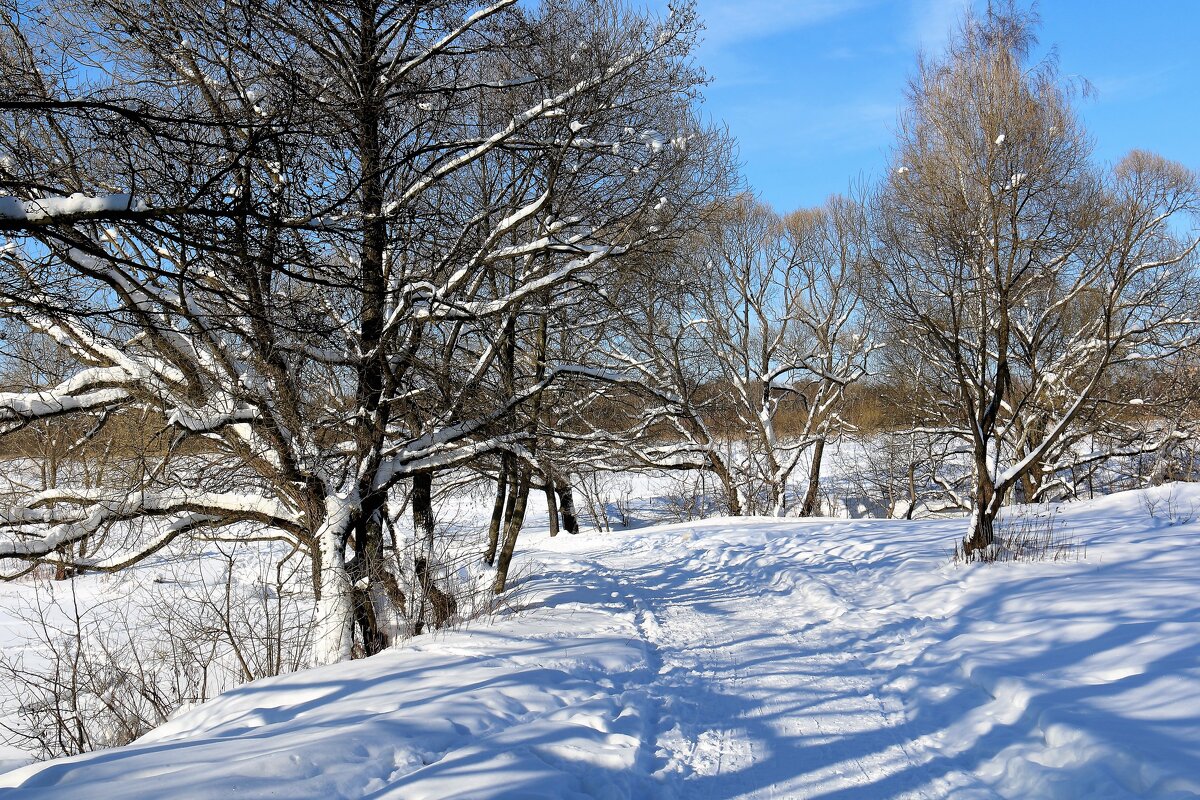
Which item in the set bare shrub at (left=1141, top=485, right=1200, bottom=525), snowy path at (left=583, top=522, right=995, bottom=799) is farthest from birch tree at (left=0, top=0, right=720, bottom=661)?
bare shrub at (left=1141, top=485, right=1200, bottom=525)

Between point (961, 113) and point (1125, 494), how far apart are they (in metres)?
7.85

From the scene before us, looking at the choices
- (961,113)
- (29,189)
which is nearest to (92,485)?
(29,189)

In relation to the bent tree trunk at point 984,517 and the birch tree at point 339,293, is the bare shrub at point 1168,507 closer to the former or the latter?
the bent tree trunk at point 984,517

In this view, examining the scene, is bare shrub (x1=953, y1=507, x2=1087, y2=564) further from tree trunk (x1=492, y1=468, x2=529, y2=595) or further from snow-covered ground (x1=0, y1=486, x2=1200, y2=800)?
tree trunk (x1=492, y1=468, x2=529, y2=595)

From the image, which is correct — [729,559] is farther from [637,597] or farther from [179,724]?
[179,724]

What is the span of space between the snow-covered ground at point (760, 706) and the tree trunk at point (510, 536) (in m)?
1.51

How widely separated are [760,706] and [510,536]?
6.04 metres

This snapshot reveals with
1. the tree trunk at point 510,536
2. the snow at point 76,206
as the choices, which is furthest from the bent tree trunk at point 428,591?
the snow at point 76,206

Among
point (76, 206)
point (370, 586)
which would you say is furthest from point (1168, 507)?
point (76, 206)

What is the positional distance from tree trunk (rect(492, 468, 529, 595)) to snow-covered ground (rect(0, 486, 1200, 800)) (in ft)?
4.96

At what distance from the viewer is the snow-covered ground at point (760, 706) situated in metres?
3.49

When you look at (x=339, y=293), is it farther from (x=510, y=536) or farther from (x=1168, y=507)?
(x=1168, y=507)

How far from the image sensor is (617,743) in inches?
163

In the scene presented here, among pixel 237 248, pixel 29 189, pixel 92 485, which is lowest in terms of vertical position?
pixel 92 485
